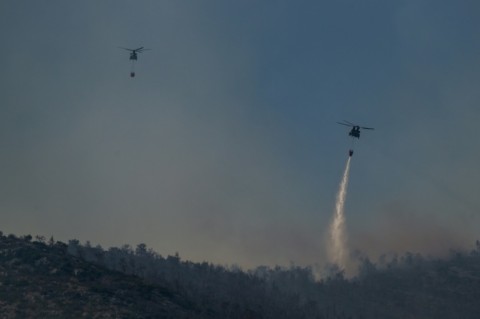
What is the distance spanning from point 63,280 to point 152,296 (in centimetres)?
1990

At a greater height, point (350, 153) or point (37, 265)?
point (350, 153)

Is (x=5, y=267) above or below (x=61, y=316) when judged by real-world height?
above

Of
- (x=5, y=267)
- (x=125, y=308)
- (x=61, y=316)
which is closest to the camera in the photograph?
(x=61, y=316)

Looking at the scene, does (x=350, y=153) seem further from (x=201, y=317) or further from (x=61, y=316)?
(x=61, y=316)

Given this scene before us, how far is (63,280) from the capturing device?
192 m

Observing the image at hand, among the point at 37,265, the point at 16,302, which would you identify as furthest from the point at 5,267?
the point at 16,302

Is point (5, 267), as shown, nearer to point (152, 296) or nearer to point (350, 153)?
point (152, 296)

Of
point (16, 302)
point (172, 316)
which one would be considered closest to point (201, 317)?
point (172, 316)

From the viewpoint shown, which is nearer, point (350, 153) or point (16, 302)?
point (16, 302)

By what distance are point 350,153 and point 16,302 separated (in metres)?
75.7

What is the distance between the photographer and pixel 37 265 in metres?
199

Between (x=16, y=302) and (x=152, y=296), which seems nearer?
(x=16, y=302)

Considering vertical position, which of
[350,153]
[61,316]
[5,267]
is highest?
[350,153]

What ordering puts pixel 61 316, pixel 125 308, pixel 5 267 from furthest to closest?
pixel 5 267 < pixel 125 308 < pixel 61 316
